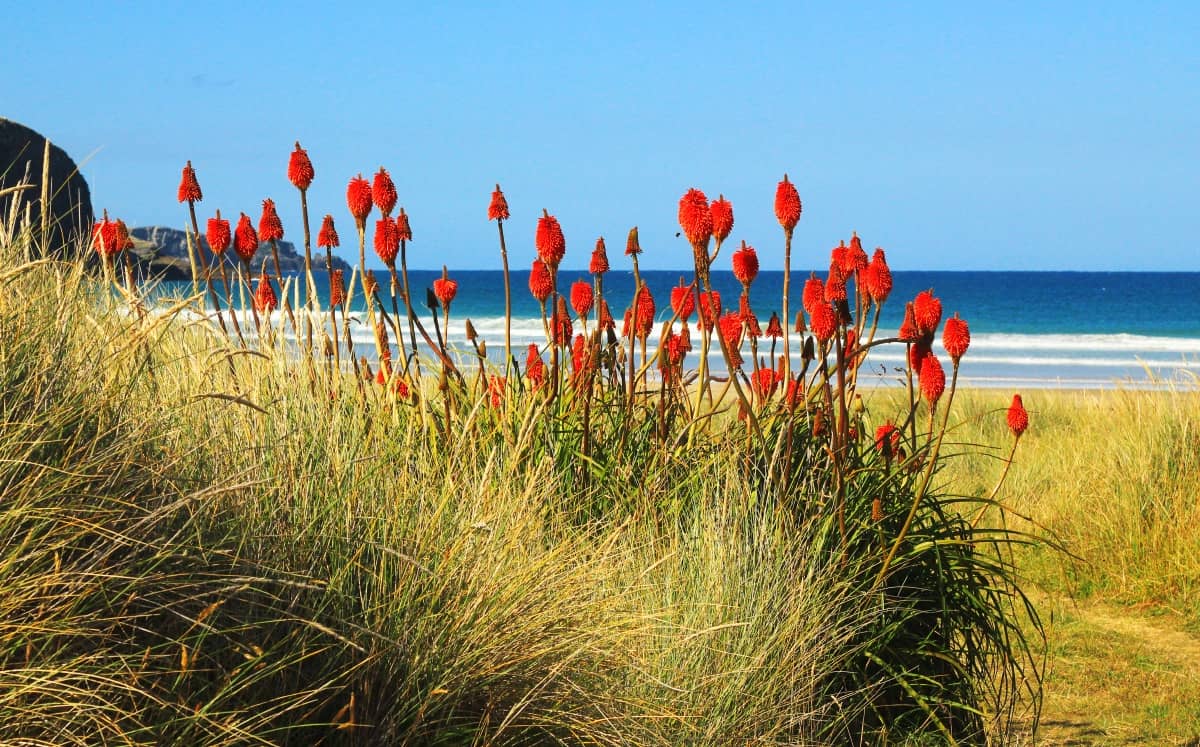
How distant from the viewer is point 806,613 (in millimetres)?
3322

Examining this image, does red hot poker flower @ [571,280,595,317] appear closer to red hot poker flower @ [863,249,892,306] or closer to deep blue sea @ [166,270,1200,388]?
deep blue sea @ [166,270,1200,388]

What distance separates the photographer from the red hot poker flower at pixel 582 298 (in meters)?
4.18

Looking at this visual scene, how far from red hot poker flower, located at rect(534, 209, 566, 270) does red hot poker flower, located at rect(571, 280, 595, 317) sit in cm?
35

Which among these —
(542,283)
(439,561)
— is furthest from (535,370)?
(439,561)

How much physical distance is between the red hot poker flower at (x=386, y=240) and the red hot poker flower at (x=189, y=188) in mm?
754

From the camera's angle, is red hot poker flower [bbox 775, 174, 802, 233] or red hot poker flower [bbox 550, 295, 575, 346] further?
red hot poker flower [bbox 550, 295, 575, 346]

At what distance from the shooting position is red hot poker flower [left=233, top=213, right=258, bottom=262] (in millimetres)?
4016

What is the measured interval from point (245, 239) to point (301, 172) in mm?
376

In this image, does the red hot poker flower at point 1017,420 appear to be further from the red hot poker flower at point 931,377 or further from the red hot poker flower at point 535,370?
the red hot poker flower at point 535,370

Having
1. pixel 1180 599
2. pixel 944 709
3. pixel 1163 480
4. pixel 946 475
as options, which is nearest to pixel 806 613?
pixel 944 709

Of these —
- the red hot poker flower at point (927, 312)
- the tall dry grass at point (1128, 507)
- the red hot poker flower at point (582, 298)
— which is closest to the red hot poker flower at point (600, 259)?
the red hot poker flower at point (582, 298)

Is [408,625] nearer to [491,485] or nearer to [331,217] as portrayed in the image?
[491,485]

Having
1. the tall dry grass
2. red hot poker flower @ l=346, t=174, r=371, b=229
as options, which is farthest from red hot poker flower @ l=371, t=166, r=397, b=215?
the tall dry grass

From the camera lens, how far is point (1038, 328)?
48500 mm
